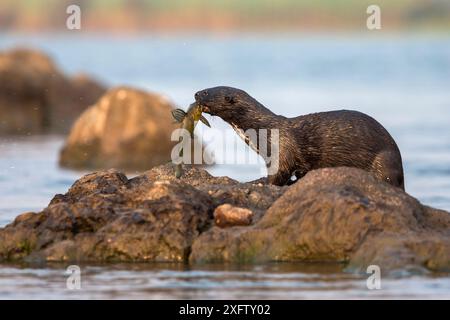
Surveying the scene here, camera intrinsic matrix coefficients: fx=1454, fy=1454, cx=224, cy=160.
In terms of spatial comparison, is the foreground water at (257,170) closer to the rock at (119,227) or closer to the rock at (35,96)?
the rock at (119,227)

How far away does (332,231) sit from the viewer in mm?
12633

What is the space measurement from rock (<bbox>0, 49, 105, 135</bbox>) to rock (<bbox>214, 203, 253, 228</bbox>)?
17.7 metres

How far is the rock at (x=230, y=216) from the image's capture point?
13055 mm

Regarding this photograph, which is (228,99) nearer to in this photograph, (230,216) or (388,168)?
(388,168)

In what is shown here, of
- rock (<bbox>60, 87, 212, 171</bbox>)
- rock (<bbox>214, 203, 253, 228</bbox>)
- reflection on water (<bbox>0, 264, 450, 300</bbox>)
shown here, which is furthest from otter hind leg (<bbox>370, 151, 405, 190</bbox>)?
rock (<bbox>60, 87, 212, 171</bbox>)

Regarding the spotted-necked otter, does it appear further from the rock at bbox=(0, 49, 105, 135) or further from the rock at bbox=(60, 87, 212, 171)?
the rock at bbox=(0, 49, 105, 135)

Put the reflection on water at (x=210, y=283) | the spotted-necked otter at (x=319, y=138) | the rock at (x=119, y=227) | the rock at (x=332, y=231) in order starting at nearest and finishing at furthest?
the reflection on water at (x=210, y=283) < the rock at (x=332, y=231) < the rock at (x=119, y=227) < the spotted-necked otter at (x=319, y=138)

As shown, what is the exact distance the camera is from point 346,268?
40.8 feet

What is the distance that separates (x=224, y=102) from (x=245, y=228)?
2653 mm

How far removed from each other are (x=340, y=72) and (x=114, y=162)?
40.5 meters

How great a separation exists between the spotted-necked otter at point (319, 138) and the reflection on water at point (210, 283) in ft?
7.75

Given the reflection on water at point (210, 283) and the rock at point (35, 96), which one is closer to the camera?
the reflection on water at point (210, 283)

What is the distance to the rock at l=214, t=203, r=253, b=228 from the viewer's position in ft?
42.8

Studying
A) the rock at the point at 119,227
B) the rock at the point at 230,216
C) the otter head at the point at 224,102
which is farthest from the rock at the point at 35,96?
the rock at the point at 230,216
